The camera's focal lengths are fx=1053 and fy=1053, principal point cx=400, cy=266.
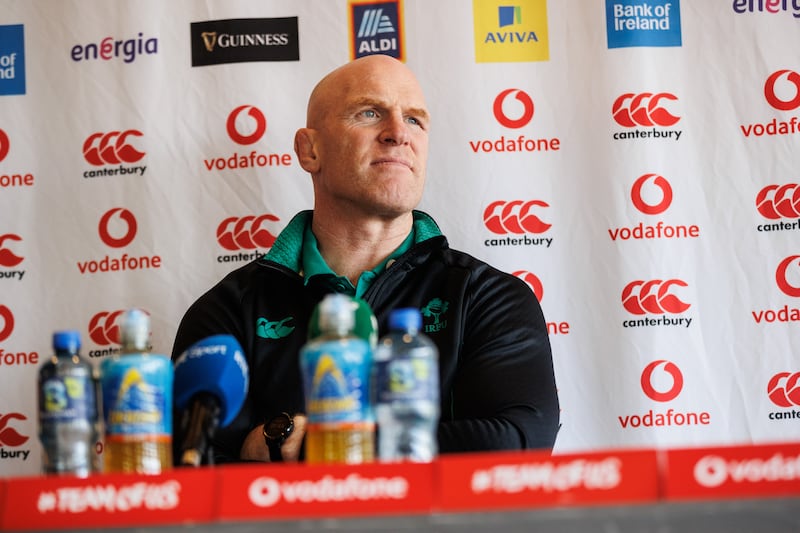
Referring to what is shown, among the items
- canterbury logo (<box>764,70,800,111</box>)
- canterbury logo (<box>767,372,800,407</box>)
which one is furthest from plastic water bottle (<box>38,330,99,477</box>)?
canterbury logo (<box>764,70,800,111</box>)

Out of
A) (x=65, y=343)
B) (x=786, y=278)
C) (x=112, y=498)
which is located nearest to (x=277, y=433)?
(x=65, y=343)

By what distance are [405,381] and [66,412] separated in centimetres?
50

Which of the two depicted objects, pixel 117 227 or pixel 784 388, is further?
pixel 117 227

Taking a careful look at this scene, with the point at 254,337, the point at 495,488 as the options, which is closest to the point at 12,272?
the point at 254,337

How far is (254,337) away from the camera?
263 centimetres

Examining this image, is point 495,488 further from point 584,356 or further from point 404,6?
point 404,6

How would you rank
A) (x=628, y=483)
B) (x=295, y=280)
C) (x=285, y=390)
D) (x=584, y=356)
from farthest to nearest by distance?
(x=584, y=356) < (x=295, y=280) < (x=285, y=390) < (x=628, y=483)

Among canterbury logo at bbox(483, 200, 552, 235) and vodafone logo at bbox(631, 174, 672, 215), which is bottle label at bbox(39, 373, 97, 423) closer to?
canterbury logo at bbox(483, 200, 552, 235)

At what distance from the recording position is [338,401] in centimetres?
142

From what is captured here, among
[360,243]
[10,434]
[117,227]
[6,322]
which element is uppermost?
[117,227]

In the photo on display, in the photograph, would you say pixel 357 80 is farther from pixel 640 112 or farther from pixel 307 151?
pixel 640 112

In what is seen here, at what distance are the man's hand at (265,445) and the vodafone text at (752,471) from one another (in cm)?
103

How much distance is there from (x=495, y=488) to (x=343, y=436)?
27 centimetres

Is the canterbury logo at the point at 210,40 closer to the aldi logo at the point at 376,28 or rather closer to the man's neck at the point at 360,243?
the aldi logo at the point at 376,28
